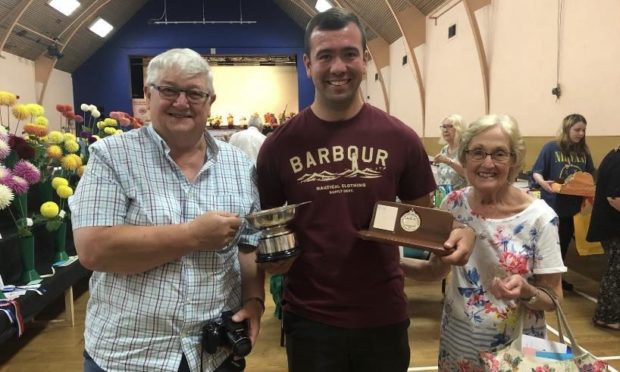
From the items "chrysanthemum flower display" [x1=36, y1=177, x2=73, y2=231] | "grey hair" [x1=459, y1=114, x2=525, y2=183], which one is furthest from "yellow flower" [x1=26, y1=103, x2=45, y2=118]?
"grey hair" [x1=459, y1=114, x2=525, y2=183]

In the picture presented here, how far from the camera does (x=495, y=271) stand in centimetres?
154

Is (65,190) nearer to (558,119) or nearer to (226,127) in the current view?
(558,119)

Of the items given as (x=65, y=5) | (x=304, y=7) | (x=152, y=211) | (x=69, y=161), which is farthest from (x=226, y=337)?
(x=304, y=7)

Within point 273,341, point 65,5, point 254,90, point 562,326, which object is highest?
point 65,5

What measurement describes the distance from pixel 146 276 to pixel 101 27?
14.8m

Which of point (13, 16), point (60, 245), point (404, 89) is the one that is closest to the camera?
point (60, 245)

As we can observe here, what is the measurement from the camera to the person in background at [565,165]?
172 inches

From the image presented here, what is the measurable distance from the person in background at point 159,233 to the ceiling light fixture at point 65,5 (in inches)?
450

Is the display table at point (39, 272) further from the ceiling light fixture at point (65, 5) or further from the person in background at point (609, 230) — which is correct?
the ceiling light fixture at point (65, 5)

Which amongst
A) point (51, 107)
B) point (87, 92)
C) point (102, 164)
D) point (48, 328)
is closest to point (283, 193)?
point (102, 164)

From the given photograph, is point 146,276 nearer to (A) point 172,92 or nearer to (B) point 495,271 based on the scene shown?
(A) point 172,92

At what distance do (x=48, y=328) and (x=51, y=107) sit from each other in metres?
11.7

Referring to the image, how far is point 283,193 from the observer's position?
1.55m

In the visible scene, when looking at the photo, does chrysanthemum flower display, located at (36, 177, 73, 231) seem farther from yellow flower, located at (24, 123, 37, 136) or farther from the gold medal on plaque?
the gold medal on plaque
